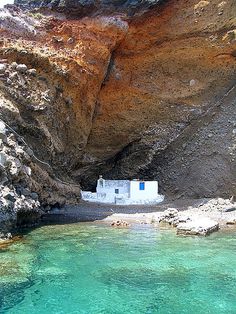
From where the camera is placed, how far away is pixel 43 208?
88.9ft

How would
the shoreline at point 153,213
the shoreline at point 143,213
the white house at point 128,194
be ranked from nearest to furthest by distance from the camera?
1. the shoreline at point 143,213
2. the shoreline at point 153,213
3. the white house at point 128,194

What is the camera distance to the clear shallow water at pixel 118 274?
11.6 metres

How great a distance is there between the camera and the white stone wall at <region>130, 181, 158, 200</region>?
32.8 m

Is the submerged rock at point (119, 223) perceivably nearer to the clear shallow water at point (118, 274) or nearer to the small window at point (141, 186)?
the clear shallow water at point (118, 274)

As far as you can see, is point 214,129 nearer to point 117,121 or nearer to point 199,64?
point 199,64

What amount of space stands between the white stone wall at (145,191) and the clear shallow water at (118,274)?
436 inches

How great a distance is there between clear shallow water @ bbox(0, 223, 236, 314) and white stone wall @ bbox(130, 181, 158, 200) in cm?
1108

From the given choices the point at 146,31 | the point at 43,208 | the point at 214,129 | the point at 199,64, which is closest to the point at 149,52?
the point at 146,31

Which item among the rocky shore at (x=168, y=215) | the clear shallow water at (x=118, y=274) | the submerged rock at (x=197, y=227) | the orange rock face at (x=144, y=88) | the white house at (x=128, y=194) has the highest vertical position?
the orange rock face at (x=144, y=88)

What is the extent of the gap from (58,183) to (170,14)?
15.3m

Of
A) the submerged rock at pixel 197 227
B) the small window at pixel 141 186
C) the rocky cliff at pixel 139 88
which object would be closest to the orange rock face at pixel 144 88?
the rocky cliff at pixel 139 88

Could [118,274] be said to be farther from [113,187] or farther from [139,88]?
[139,88]

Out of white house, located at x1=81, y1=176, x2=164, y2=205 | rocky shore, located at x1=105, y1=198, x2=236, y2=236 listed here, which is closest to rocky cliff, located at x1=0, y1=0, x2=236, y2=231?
white house, located at x1=81, y1=176, x2=164, y2=205

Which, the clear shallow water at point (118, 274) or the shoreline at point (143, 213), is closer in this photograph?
the clear shallow water at point (118, 274)
